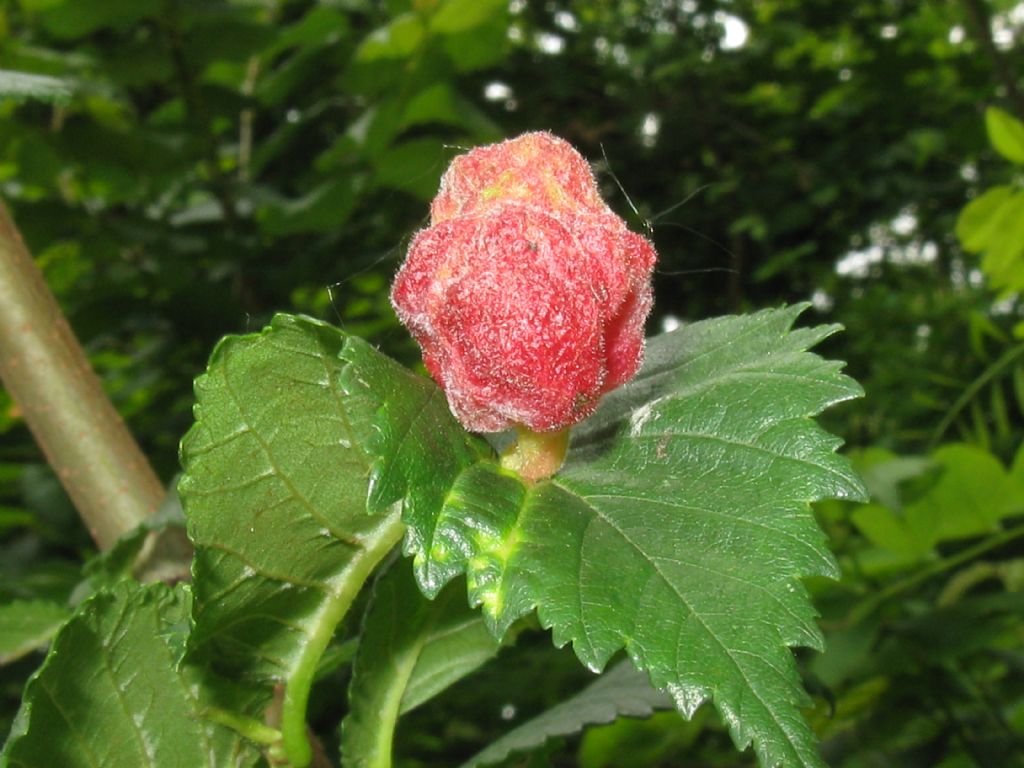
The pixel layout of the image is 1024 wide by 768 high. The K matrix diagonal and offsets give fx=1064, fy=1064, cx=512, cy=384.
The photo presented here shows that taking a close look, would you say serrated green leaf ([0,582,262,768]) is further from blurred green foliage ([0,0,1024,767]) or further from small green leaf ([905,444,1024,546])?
small green leaf ([905,444,1024,546])

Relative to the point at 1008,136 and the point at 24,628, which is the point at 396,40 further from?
the point at 24,628

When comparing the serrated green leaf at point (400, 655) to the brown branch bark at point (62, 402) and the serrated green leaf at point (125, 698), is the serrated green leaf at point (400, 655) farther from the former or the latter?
the brown branch bark at point (62, 402)

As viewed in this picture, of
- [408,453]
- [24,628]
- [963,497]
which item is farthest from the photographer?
[963,497]

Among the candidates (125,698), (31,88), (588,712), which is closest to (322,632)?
(125,698)

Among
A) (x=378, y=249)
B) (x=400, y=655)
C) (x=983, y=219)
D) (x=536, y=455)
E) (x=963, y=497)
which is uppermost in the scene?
(x=536, y=455)

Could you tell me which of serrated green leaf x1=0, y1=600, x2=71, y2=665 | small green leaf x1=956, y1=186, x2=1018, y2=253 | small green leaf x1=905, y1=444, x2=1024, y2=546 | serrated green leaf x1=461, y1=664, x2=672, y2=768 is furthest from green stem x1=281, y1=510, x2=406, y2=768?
small green leaf x1=956, y1=186, x2=1018, y2=253

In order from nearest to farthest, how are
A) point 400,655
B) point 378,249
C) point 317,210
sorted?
point 400,655, point 317,210, point 378,249

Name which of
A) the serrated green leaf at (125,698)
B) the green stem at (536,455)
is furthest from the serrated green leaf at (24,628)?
the green stem at (536,455)
